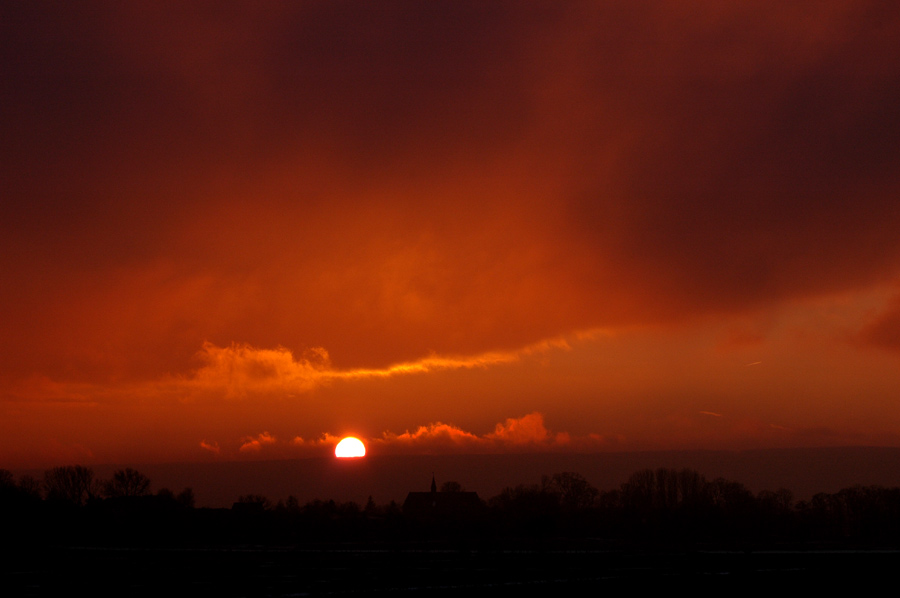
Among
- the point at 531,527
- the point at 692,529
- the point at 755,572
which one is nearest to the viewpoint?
the point at 755,572

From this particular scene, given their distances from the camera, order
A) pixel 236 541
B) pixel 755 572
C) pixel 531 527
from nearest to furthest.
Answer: pixel 755 572
pixel 236 541
pixel 531 527

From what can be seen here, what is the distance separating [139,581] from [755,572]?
55.1 metres

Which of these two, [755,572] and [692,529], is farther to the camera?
[692,529]

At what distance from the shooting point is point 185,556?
86.2 metres

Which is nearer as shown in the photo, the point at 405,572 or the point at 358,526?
the point at 405,572

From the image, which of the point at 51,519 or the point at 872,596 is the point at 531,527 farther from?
the point at 872,596

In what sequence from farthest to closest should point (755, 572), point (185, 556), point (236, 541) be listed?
point (236, 541), point (185, 556), point (755, 572)

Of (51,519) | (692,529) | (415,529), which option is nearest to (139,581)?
(51,519)

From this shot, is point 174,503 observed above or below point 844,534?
above

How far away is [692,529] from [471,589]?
12946cm

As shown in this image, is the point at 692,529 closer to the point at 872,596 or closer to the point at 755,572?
the point at 755,572

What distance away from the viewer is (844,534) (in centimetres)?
18450

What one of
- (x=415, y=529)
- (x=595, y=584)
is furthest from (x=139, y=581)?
(x=415, y=529)

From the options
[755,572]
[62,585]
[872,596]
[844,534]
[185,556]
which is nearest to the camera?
[62,585]
